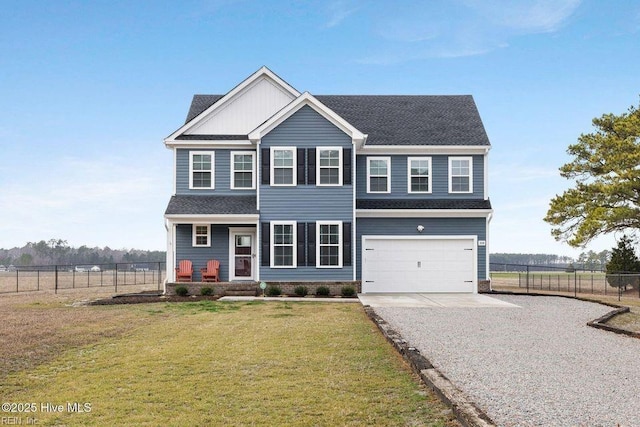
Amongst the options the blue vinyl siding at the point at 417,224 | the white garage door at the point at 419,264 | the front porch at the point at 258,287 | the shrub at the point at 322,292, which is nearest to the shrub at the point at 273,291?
the front porch at the point at 258,287

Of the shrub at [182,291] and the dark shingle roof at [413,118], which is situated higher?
the dark shingle roof at [413,118]

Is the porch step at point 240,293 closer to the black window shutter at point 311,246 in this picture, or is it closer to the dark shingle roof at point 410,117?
the black window shutter at point 311,246

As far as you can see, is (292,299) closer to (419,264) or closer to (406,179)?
(419,264)

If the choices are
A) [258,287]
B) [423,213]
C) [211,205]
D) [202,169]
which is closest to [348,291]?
[258,287]

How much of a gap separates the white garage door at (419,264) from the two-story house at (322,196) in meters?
0.04

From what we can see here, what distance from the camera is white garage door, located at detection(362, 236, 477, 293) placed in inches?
990

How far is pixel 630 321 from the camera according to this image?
1675 cm

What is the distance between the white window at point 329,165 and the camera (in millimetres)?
23734

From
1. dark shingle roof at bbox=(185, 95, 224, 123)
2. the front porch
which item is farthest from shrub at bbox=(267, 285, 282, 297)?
dark shingle roof at bbox=(185, 95, 224, 123)

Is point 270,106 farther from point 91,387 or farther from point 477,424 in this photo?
point 477,424

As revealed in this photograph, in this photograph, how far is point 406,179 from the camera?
1021 inches

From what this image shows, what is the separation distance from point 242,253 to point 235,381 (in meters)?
16.8

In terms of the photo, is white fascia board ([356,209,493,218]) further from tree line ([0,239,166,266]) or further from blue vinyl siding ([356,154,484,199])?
tree line ([0,239,166,266])

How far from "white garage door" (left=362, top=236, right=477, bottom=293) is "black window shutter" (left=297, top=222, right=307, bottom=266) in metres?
2.92
